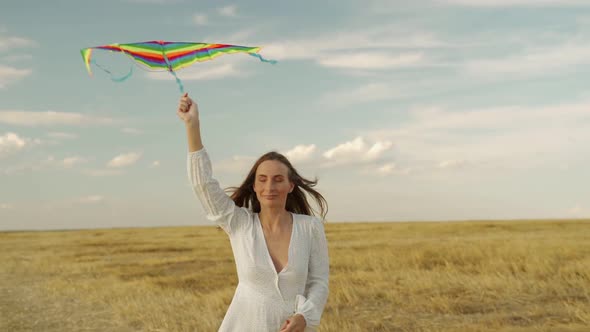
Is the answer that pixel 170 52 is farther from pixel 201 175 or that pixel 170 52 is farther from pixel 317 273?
pixel 317 273

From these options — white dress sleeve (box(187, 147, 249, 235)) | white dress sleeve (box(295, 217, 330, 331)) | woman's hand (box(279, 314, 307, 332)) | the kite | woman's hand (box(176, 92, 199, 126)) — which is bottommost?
woman's hand (box(279, 314, 307, 332))

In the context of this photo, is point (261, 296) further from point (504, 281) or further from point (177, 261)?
point (177, 261)

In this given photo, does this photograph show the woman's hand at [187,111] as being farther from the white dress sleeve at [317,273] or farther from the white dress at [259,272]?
the white dress sleeve at [317,273]

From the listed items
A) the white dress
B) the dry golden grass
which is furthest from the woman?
the dry golden grass

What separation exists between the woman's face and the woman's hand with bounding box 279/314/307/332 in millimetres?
662

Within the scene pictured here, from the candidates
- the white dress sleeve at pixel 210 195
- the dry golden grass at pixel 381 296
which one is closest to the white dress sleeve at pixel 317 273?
the white dress sleeve at pixel 210 195

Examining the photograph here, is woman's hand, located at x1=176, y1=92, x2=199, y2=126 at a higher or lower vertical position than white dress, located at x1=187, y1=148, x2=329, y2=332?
higher

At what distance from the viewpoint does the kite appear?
376cm

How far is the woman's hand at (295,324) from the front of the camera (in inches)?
131

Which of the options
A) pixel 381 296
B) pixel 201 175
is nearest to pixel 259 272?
pixel 201 175

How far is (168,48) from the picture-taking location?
378 centimetres

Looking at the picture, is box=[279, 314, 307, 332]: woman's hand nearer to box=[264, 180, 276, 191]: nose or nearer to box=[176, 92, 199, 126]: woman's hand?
box=[264, 180, 276, 191]: nose

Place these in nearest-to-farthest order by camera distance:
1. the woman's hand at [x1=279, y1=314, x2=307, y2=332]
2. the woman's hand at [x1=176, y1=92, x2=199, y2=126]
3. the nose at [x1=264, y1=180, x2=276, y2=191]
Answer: the woman's hand at [x1=279, y1=314, x2=307, y2=332] → the woman's hand at [x1=176, y1=92, x2=199, y2=126] → the nose at [x1=264, y1=180, x2=276, y2=191]

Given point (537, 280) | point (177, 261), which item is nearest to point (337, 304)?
point (537, 280)
